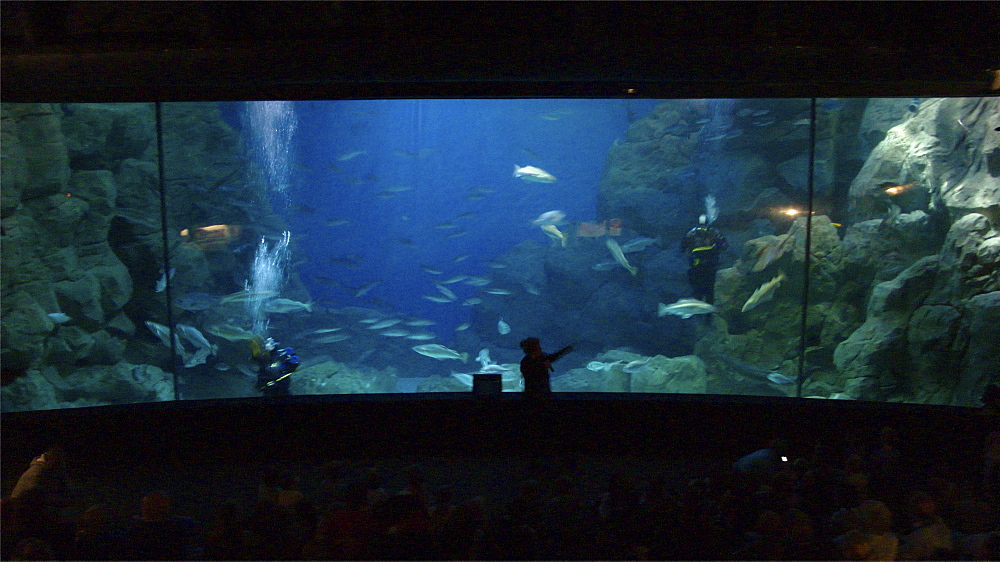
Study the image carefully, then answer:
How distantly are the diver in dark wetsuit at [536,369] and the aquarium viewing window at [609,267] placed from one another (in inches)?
32.8

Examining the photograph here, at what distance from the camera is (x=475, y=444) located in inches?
185

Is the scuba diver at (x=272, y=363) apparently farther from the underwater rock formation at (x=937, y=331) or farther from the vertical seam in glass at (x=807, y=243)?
the underwater rock formation at (x=937, y=331)

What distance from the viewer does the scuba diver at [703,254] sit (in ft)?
29.4

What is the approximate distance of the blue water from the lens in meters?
29.6

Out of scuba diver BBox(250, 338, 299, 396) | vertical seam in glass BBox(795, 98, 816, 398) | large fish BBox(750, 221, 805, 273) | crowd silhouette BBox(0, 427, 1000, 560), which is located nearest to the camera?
crowd silhouette BBox(0, 427, 1000, 560)

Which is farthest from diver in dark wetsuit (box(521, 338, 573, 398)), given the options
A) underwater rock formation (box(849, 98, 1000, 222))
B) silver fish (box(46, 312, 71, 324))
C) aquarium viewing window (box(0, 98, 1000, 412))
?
silver fish (box(46, 312, 71, 324))

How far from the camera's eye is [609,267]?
1138cm

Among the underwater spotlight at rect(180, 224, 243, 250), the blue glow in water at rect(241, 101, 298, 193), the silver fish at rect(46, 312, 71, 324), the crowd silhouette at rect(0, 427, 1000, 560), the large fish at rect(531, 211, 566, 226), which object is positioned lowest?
the crowd silhouette at rect(0, 427, 1000, 560)

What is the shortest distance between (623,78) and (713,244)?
553cm


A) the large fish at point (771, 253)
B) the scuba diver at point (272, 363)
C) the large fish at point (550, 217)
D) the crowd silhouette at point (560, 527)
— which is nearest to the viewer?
the crowd silhouette at point (560, 527)

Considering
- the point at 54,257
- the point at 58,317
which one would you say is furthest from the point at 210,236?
the point at 58,317

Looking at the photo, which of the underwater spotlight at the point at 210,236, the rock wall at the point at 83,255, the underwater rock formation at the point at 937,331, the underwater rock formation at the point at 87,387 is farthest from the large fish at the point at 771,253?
the underwater spotlight at the point at 210,236

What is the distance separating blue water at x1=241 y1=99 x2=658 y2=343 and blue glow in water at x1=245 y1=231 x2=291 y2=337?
5.91 meters

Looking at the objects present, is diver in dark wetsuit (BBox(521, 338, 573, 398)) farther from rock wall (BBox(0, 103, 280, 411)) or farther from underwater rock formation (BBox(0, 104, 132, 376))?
underwater rock formation (BBox(0, 104, 132, 376))
